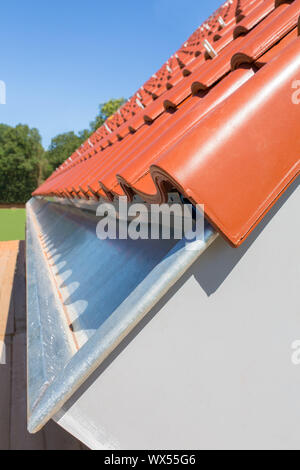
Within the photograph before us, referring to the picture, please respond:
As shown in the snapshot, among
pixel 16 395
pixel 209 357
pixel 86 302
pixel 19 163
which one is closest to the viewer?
pixel 209 357

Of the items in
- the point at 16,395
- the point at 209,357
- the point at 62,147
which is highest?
the point at 62,147

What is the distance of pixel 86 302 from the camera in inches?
63.6

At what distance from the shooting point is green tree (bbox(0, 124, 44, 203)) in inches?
1674

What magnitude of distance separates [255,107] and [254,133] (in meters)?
0.06

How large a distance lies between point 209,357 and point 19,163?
157 feet

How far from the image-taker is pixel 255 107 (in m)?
0.80

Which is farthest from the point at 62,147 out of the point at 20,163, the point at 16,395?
the point at 16,395

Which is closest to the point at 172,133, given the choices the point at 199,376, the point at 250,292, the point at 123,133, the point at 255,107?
the point at 255,107

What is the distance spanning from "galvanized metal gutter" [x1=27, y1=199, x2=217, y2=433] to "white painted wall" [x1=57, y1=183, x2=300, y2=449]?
9cm

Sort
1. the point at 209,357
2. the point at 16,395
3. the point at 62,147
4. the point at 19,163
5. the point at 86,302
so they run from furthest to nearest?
the point at 62,147
the point at 19,163
the point at 16,395
the point at 86,302
the point at 209,357

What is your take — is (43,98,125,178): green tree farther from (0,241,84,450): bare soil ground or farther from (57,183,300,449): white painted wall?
(57,183,300,449): white painted wall

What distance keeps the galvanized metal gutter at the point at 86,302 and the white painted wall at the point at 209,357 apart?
92mm

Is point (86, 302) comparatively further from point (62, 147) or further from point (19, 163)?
Answer: point (62, 147)

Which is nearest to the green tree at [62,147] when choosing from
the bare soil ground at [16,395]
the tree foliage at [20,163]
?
the tree foliage at [20,163]
